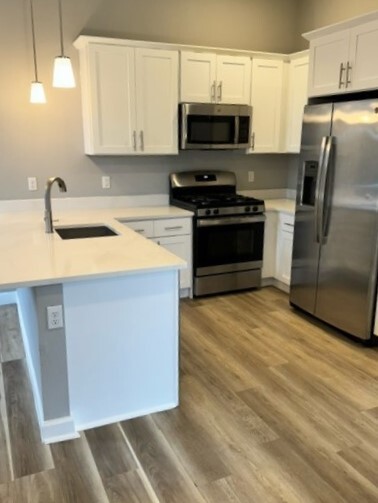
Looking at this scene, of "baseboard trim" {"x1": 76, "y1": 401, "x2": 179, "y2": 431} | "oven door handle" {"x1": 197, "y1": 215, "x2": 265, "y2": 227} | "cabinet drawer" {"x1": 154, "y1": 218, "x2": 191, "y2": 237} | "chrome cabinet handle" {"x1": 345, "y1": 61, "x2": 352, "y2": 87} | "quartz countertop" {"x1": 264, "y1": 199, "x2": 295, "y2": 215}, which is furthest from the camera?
"quartz countertop" {"x1": 264, "y1": 199, "x2": 295, "y2": 215}

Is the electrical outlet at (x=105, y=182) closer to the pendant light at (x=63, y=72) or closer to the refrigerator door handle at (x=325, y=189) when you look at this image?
the pendant light at (x=63, y=72)

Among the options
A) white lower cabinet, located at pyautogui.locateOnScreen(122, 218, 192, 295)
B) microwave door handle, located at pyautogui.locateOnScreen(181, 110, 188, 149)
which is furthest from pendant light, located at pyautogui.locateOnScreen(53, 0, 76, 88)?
microwave door handle, located at pyautogui.locateOnScreen(181, 110, 188, 149)

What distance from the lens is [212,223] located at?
4.29 m

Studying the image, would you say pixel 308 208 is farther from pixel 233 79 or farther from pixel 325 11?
pixel 325 11

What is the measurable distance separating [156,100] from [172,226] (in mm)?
1184

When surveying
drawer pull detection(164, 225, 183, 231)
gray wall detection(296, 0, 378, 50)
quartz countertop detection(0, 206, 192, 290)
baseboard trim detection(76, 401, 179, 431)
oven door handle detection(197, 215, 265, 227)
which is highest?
gray wall detection(296, 0, 378, 50)

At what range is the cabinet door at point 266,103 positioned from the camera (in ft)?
14.7

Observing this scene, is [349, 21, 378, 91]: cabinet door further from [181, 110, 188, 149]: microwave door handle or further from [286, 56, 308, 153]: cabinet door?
[181, 110, 188, 149]: microwave door handle

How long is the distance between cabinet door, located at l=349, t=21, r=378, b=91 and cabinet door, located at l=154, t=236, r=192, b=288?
1.95 metres

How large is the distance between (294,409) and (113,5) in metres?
3.80

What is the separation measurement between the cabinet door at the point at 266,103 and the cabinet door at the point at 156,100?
2.91ft

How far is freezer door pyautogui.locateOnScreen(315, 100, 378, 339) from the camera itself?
123 inches

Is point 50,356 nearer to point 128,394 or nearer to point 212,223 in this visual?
point 128,394

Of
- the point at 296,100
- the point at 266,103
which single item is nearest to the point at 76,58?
the point at 266,103
